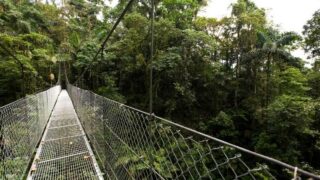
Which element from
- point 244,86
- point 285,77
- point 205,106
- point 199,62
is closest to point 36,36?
point 199,62

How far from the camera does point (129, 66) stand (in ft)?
29.8

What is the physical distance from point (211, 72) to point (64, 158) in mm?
8068

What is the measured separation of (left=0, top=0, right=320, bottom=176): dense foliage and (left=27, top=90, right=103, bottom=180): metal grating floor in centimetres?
504

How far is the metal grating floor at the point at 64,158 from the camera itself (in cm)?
180

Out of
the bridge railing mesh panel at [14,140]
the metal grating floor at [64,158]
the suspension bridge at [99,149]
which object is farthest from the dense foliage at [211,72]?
the bridge railing mesh panel at [14,140]

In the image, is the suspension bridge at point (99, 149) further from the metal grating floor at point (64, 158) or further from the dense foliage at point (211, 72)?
the dense foliage at point (211, 72)

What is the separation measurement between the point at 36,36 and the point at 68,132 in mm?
6501

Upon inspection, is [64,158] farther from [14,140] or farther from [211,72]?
[211,72]

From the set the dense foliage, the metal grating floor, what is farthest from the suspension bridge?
the dense foliage

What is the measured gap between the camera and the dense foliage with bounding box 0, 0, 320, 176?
7.99 m

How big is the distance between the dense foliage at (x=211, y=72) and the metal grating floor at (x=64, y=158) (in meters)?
5.04

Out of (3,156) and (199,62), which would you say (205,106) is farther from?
(3,156)

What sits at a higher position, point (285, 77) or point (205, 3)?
point (205, 3)

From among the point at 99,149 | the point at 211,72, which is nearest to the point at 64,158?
the point at 99,149
